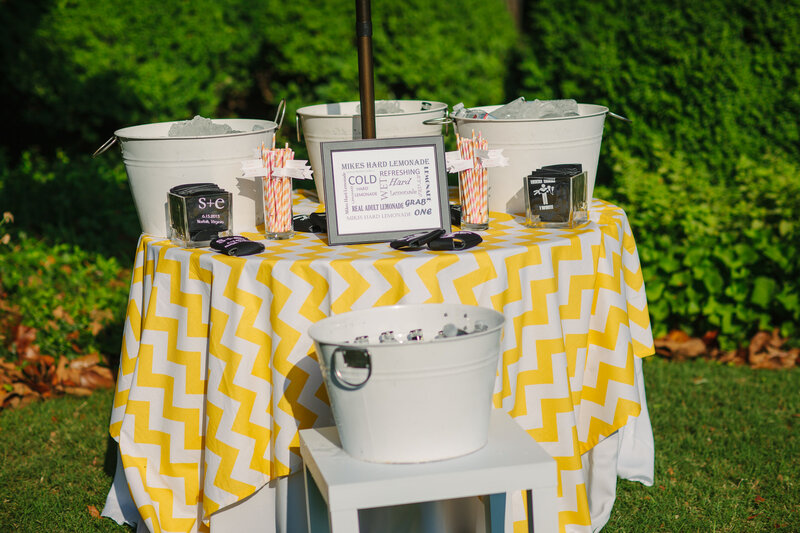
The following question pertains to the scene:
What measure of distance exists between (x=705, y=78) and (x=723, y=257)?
5.04ft

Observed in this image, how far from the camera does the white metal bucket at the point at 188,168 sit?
7.95ft

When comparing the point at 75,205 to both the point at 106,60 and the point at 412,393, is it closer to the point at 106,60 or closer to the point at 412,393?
the point at 106,60

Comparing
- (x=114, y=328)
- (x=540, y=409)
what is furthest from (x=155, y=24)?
(x=540, y=409)

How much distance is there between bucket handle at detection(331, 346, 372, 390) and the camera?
1759mm

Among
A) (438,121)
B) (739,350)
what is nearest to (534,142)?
(438,121)

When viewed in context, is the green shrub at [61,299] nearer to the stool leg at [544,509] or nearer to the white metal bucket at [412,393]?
the white metal bucket at [412,393]

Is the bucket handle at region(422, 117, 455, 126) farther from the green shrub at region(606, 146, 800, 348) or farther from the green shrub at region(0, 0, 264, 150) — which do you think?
the green shrub at region(0, 0, 264, 150)

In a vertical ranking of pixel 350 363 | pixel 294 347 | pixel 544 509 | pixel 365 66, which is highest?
pixel 365 66

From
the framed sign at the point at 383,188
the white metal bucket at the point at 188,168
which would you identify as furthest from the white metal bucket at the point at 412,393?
the white metal bucket at the point at 188,168

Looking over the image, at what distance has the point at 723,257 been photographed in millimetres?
4156

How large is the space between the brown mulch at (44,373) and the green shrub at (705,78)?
3212 mm

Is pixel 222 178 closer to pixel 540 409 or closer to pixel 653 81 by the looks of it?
pixel 540 409

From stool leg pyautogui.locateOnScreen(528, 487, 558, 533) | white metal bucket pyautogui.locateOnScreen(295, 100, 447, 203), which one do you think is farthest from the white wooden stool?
white metal bucket pyautogui.locateOnScreen(295, 100, 447, 203)

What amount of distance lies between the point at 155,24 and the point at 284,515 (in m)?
5.30
